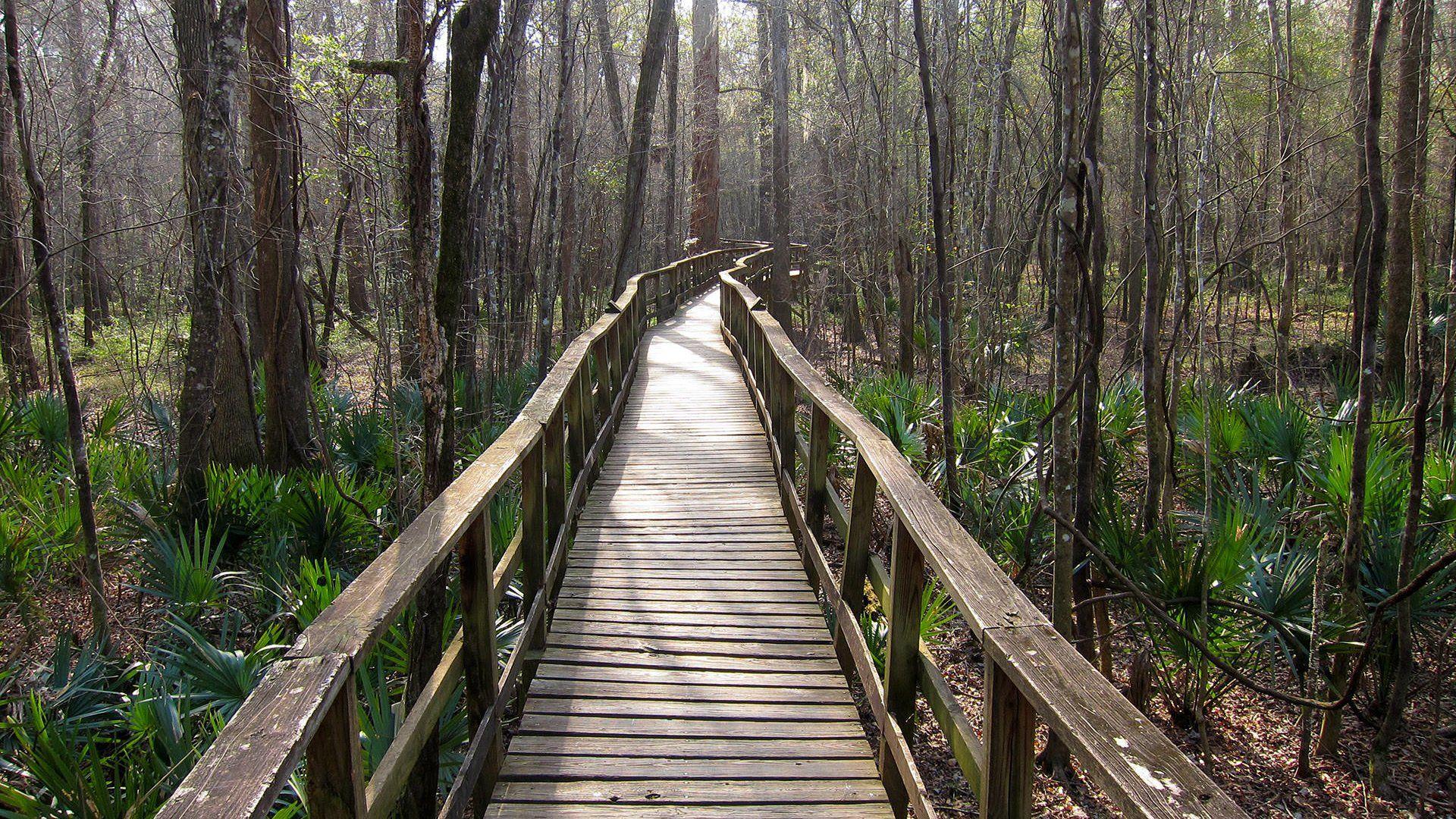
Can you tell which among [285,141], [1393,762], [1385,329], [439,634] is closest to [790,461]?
[439,634]

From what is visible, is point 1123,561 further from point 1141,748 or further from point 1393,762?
point 1141,748

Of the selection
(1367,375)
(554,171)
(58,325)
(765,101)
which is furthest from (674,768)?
(765,101)

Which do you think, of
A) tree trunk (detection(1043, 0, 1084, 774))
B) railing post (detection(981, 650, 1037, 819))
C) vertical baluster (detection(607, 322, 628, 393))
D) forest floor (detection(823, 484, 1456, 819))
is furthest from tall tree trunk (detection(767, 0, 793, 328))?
railing post (detection(981, 650, 1037, 819))

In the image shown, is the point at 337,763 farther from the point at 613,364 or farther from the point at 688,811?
the point at 613,364

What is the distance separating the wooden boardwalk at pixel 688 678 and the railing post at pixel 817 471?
→ 1.13 ft

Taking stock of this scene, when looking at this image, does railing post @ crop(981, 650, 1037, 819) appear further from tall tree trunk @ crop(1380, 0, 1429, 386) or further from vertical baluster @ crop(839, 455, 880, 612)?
tall tree trunk @ crop(1380, 0, 1429, 386)

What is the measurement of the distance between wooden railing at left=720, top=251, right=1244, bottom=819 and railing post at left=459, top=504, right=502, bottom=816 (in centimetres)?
134

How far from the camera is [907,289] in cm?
1305

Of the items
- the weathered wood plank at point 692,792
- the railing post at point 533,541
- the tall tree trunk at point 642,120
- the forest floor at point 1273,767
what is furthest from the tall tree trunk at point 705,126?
the weathered wood plank at point 692,792

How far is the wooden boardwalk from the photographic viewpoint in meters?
3.03

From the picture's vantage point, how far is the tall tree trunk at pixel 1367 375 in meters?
4.29

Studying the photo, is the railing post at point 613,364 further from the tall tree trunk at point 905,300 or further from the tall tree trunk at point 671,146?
the tall tree trunk at point 671,146

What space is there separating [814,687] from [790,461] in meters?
2.19

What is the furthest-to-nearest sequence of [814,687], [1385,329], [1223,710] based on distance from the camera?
1. [1385,329]
2. [1223,710]
3. [814,687]
